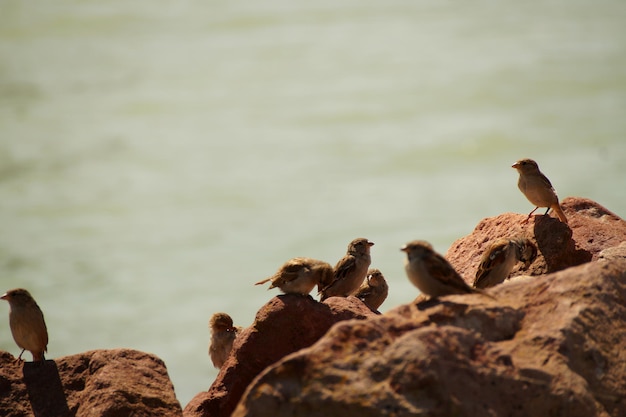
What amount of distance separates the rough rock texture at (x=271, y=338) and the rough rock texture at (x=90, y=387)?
51cm

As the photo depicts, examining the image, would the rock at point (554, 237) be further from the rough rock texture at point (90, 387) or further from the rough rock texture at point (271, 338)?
the rough rock texture at point (90, 387)

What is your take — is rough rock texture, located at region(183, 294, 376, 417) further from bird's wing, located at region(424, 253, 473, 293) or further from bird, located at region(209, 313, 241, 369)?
bird, located at region(209, 313, 241, 369)

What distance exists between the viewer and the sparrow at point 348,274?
11547 mm

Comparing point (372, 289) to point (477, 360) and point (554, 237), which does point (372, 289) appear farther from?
point (477, 360)

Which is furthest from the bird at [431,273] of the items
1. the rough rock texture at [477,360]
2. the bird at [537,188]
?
the bird at [537,188]

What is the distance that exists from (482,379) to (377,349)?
0.72 metres

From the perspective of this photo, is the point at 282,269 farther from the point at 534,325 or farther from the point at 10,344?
the point at 10,344

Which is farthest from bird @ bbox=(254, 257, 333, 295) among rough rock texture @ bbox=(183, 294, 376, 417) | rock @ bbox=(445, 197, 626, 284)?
rock @ bbox=(445, 197, 626, 284)

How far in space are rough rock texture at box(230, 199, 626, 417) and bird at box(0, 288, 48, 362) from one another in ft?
15.1

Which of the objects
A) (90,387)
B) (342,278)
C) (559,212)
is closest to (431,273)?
(342,278)

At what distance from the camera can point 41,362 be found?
412 inches

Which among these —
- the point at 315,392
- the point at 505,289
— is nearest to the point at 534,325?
the point at 505,289

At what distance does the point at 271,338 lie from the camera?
1003 centimetres

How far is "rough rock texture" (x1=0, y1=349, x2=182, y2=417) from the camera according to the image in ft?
31.3
